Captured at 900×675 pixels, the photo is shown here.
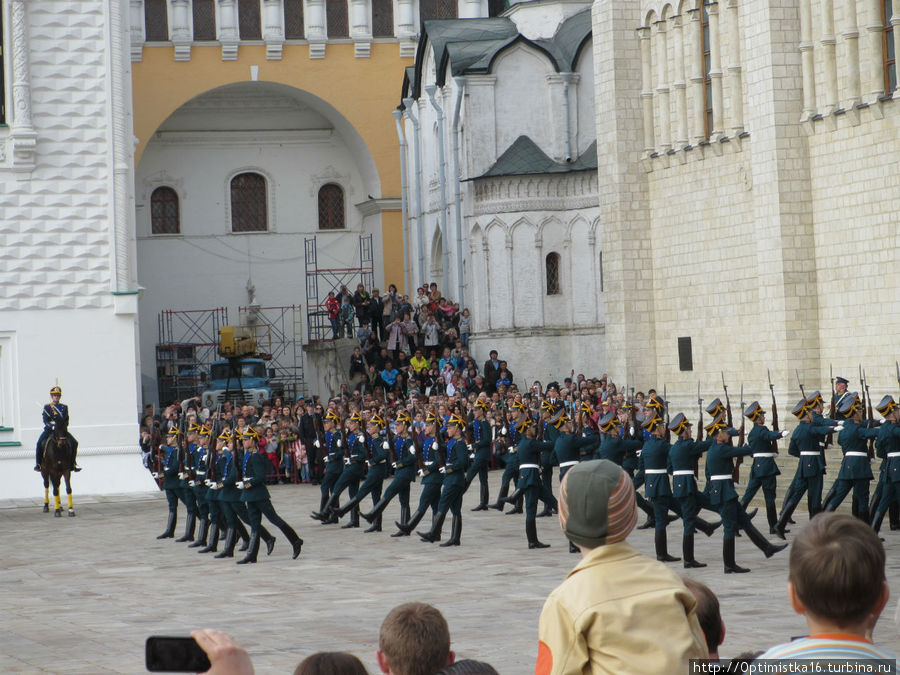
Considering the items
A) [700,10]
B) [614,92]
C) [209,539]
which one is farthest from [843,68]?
[209,539]

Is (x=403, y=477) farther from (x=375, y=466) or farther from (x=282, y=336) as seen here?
(x=282, y=336)

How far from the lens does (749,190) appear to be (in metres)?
25.0

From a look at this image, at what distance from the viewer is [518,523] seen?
19938mm

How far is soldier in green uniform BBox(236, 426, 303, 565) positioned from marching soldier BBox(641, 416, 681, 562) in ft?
13.6

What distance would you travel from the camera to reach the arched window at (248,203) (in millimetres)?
43250

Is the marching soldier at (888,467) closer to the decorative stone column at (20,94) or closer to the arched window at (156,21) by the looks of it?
the decorative stone column at (20,94)

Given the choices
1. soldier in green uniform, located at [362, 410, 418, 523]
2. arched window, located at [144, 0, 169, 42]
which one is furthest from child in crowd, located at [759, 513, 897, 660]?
arched window, located at [144, 0, 169, 42]

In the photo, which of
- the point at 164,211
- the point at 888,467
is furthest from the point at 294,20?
the point at 888,467

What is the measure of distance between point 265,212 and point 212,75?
4.82m

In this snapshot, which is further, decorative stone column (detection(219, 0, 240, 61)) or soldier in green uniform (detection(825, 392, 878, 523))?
decorative stone column (detection(219, 0, 240, 61))

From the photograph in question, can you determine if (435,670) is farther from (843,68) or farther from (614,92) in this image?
(614,92)

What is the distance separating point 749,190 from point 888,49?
12.2 ft

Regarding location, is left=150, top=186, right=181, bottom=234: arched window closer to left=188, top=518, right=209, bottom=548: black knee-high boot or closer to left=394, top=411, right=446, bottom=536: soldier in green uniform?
left=188, top=518, right=209, bottom=548: black knee-high boot

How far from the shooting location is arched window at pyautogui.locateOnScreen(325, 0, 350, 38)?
4128 centimetres
